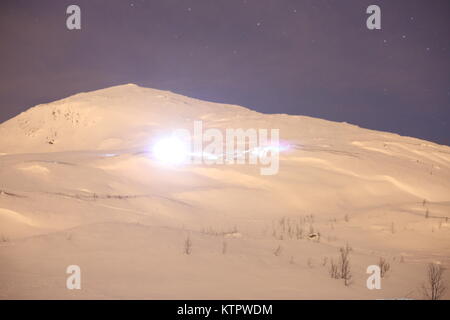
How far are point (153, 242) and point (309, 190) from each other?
15.9 feet

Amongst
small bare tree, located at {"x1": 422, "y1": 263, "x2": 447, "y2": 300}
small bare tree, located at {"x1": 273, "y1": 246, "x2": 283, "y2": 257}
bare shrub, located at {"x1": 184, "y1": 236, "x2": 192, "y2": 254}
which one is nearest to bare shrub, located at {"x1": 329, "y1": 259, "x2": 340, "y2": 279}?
small bare tree, located at {"x1": 273, "y1": 246, "x2": 283, "y2": 257}

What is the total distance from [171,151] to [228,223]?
553 centimetres

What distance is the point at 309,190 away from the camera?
8102mm

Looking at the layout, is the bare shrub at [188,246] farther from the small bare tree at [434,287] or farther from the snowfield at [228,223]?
the small bare tree at [434,287]

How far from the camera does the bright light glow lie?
9954 mm

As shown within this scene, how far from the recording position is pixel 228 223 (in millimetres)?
6094

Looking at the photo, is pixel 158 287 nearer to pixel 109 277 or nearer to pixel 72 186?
pixel 109 277

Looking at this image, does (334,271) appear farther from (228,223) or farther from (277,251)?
(228,223)

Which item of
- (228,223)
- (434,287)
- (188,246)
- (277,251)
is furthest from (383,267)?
(228,223)

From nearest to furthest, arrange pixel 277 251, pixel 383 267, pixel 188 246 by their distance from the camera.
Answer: pixel 383 267
pixel 188 246
pixel 277 251

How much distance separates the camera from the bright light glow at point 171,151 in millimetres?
9954

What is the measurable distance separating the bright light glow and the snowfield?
1.39ft

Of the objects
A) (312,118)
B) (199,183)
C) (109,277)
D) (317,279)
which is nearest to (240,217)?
(199,183)

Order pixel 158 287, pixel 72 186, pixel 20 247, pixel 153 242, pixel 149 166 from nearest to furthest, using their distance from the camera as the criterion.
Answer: pixel 158 287 → pixel 20 247 → pixel 153 242 → pixel 72 186 → pixel 149 166
